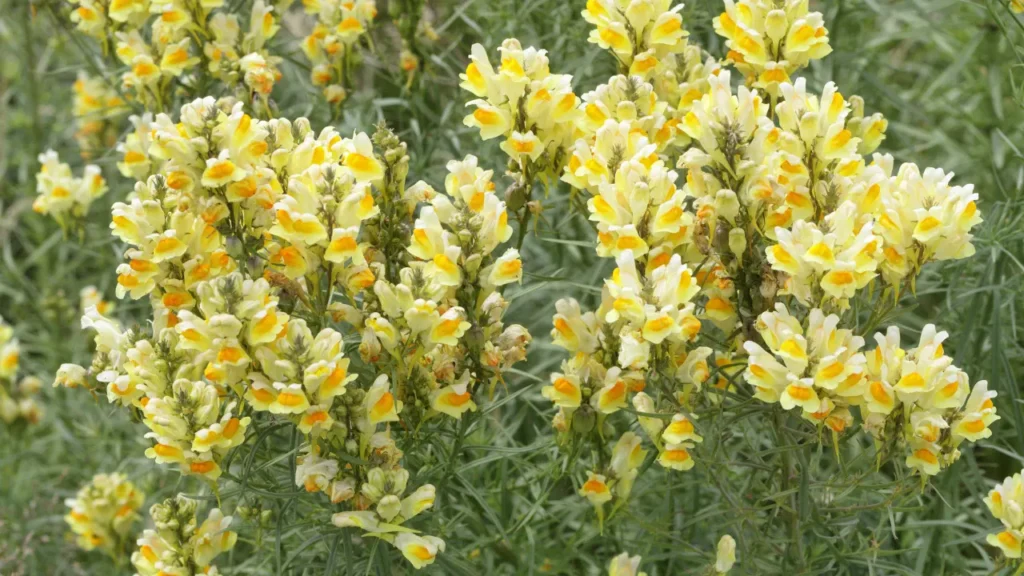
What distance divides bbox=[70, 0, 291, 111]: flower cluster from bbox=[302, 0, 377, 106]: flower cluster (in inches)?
3.9

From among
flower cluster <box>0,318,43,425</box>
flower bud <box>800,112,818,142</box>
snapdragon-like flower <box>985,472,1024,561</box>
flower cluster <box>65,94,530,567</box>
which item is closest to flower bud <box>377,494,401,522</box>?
flower cluster <box>65,94,530,567</box>

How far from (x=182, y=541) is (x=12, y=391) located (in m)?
1.37

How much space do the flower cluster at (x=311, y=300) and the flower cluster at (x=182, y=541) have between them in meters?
0.20

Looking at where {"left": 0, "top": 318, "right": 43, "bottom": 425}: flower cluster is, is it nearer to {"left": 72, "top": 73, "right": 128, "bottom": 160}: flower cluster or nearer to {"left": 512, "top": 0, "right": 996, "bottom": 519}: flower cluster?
{"left": 72, "top": 73, "right": 128, "bottom": 160}: flower cluster

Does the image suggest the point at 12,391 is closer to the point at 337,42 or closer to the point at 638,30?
the point at 337,42

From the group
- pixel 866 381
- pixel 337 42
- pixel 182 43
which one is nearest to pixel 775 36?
pixel 866 381

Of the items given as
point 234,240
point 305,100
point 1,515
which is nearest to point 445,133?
point 305,100

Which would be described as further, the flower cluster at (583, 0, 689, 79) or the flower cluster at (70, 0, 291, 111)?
the flower cluster at (70, 0, 291, 111)

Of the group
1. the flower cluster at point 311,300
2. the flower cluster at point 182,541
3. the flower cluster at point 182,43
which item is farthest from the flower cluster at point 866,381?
the flower cluster at point 182,43

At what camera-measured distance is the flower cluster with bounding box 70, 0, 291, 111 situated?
2.32 m

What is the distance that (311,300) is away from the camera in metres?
1.89

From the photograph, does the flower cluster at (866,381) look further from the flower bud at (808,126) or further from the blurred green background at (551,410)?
the flower bud at (808,126)

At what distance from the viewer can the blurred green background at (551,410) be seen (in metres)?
2.01

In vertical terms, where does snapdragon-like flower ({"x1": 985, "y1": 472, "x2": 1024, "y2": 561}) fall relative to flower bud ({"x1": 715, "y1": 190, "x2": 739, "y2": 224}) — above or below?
below
